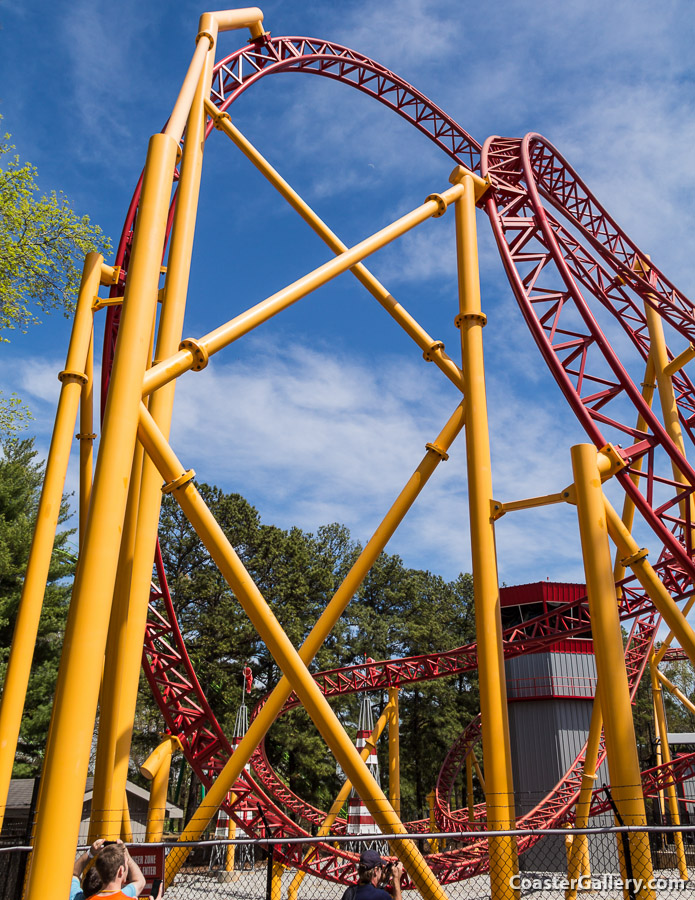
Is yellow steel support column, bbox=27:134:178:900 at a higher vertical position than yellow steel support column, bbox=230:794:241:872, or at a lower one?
higher

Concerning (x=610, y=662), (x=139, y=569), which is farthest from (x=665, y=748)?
(x=139, y=569)

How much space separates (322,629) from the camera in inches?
199

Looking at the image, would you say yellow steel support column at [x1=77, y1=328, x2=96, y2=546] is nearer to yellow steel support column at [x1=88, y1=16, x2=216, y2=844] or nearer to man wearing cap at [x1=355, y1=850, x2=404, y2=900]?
yellow steel support column at [x1=88, y1=16, x2=216, y2=844]

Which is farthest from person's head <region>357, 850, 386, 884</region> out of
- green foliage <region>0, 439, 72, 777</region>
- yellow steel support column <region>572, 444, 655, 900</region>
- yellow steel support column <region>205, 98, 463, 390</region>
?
green foliage <region>0, 439, 72, 777</region>

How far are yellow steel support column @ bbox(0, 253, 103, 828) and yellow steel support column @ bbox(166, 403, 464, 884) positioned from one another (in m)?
1.30

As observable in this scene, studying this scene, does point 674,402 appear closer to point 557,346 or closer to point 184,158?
point 557,346

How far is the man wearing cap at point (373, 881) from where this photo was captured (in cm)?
327

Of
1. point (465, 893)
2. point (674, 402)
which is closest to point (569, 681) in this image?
point (465, 893)

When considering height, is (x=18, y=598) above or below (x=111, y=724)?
above

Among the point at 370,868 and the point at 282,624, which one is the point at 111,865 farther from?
the point at 282,624

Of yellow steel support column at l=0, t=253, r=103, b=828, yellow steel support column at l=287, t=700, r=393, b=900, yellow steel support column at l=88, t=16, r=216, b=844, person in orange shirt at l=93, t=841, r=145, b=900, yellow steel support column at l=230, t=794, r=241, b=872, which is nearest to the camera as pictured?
person in orange shirt at l=93, t=841, r=145, b=900

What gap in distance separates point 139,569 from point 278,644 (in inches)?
39.4

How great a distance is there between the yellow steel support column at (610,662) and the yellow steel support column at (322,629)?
107 cm

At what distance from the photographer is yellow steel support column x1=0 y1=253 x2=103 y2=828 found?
5191 mm
